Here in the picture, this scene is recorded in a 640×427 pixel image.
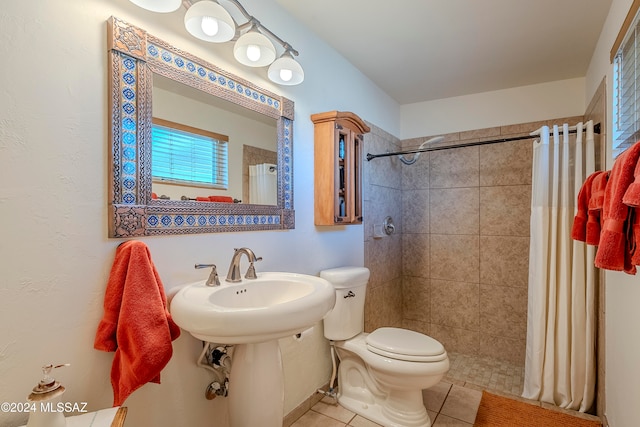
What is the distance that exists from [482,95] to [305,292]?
2.46 metres

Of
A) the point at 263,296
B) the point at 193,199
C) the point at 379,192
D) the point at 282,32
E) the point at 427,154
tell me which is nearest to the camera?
the point at 193,199

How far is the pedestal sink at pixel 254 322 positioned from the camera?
957 mm

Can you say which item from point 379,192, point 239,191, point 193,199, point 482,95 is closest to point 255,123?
point 239,191

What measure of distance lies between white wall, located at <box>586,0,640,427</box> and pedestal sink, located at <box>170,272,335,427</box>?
1.15 metres

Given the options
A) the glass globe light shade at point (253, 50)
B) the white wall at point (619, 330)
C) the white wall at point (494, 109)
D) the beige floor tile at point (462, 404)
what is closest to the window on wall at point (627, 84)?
the white wall at point (619, 330)

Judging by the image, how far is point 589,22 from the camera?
178 centimetres

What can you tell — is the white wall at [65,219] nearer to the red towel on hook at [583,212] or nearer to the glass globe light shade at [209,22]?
the glass globe light shade at [209,22]

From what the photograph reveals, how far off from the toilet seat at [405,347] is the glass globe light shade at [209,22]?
5.46 ft

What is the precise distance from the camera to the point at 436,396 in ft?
6.88

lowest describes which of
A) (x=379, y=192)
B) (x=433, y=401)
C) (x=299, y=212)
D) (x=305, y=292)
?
(x=433, y=401)

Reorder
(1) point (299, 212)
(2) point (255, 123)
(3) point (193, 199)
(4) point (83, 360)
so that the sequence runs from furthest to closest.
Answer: (1) point (299, 212), (2) point (255, 123), (3) point (193, 199), (4) point (83, 360)

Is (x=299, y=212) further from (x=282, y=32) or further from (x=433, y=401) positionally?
(x=433, y=401)

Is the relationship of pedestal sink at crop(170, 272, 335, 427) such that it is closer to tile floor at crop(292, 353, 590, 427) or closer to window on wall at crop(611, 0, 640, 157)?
tile floor at crop(292, 353, 590, 427)

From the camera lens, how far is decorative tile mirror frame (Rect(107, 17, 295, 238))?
1026 millimetres
